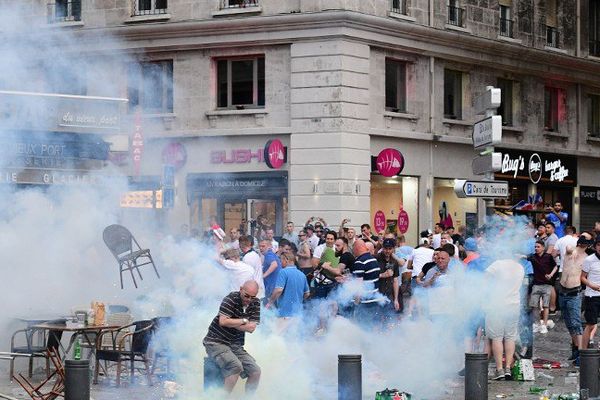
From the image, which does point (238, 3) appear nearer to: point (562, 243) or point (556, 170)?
point (562, 243)

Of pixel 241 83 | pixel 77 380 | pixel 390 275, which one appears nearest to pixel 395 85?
pixel 241 83

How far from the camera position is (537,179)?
36.0m

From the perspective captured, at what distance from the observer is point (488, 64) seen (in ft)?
113

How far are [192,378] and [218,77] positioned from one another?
673 inches

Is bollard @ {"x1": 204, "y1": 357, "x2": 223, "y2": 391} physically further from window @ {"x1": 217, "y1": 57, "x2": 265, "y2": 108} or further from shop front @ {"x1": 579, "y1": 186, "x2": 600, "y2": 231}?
shop front @ {"x1": 579, "y1": 186, "x2": 600, "y2": 231}

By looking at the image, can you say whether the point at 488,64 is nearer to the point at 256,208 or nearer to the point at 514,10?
the point at 514,10

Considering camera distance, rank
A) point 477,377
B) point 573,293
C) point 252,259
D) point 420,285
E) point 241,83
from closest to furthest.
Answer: point 477,377, point 252,259, point 420,285, point 573,293, point 241,83

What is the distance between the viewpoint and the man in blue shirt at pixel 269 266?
18.7 m

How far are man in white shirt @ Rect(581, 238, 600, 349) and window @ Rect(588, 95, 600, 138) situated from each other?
820 inches

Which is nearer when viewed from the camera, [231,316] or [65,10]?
[231,316]

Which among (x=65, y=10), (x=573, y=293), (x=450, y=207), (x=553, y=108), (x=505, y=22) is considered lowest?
(x=573, y=293)

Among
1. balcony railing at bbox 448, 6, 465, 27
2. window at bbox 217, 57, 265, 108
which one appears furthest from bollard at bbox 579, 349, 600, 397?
balcony railing at bbox 448, 6, 465, 27

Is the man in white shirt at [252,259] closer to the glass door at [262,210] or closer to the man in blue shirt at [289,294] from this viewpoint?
the man in blue shirt at [289,294]

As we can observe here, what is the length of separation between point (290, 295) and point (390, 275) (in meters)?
3.52
